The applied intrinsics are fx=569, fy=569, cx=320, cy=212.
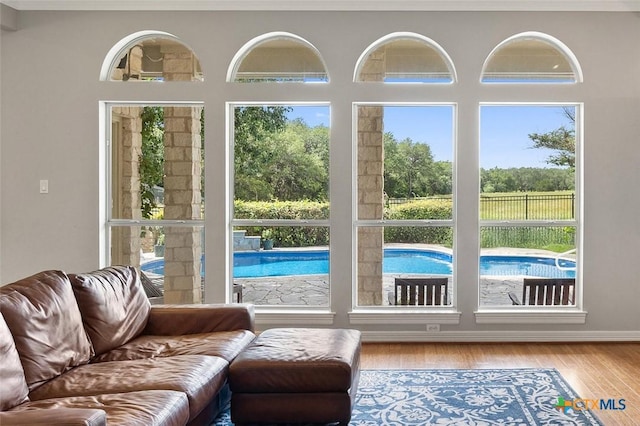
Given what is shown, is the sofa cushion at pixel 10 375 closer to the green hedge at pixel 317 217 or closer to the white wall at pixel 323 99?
the white wall at pixel 323 99

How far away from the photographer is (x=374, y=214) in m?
5.41

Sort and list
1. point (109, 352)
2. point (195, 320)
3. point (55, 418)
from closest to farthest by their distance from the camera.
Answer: point (55, 418) < point (109, 352) < point (195, 320)

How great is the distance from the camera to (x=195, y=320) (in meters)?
3.94

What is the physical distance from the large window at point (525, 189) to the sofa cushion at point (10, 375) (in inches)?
159

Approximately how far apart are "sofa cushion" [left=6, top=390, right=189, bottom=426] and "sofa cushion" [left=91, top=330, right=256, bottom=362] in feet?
2.31

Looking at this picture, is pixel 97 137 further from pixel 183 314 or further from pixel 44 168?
pixel 183 314

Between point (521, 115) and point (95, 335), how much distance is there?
13.6ft

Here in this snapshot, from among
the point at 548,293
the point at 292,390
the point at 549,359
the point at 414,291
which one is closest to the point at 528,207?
the point at 548,293

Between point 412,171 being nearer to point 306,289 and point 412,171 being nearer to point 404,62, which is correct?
point 404,62

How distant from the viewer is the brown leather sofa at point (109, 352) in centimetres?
247

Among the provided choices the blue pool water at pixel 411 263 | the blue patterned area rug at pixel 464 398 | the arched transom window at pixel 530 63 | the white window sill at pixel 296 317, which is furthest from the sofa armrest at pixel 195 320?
the arched transom window at pixel 530 63

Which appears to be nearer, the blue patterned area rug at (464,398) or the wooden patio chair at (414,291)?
the blue patterned area rug at (464,398)

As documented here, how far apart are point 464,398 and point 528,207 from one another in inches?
90.8
